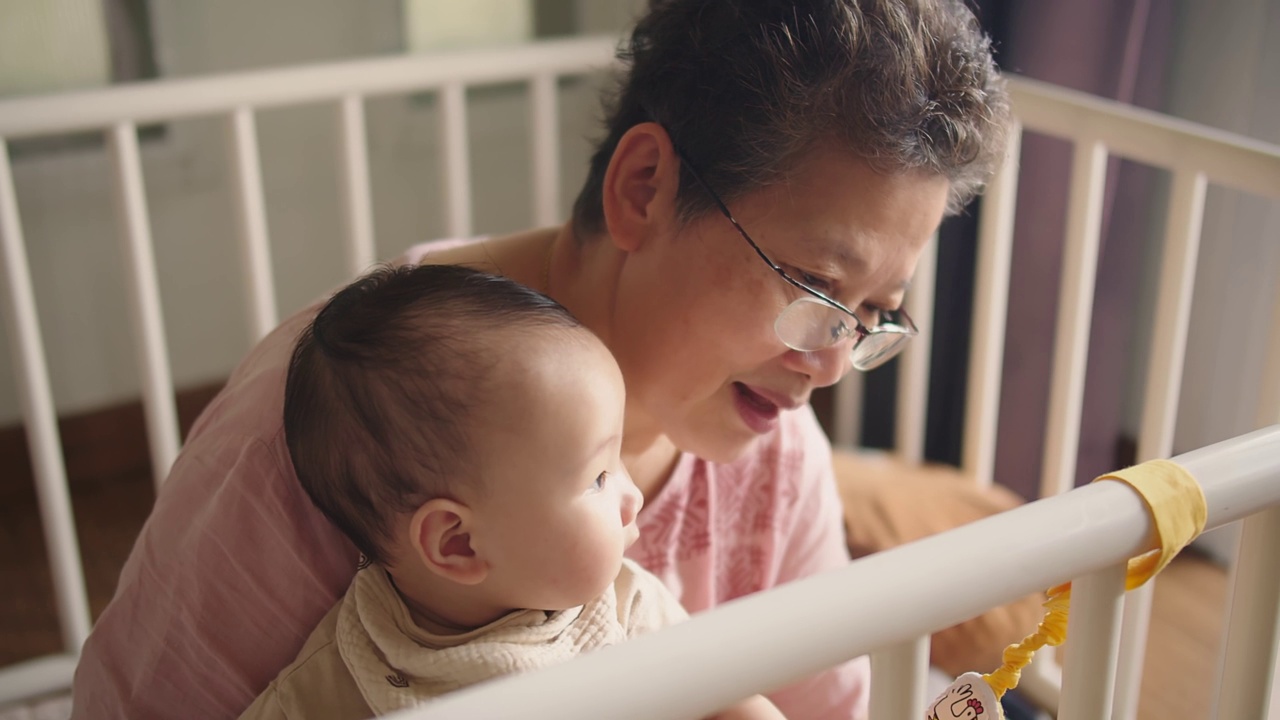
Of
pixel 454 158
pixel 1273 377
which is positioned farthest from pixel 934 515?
pixel 454 158

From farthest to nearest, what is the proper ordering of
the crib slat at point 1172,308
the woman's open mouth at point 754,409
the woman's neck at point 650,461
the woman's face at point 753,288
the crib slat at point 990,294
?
the crib slat at point 990,294 < the crib slat at point 1172,308 < the woman's neck at point 650,461 < the woman's open mouth at point 754,409 < the woman's face at point 753,288

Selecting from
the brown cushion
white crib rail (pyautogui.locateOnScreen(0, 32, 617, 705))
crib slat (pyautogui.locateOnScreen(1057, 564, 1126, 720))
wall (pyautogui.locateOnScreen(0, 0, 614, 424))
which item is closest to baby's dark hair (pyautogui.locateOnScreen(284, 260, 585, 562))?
crib slat (pyautogui.locateOnScreen(1057, 564, 1126, 720))

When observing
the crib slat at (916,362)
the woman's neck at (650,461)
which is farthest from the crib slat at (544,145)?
the woman's neck at (650,461)

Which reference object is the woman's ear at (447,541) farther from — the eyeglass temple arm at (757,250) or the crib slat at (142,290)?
the crib slat at (142,290)

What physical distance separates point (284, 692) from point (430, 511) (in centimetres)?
18

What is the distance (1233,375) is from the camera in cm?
186

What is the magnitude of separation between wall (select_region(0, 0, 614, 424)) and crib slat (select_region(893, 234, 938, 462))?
2.87ft

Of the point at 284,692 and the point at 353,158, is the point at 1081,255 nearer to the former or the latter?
the point at 353,158

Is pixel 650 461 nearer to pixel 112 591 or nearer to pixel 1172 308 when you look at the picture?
pixel 1172 308

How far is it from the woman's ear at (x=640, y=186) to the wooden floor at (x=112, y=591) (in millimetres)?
1149

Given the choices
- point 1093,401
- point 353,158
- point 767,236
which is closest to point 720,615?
point 767,236

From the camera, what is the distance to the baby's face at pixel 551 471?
0.72 m

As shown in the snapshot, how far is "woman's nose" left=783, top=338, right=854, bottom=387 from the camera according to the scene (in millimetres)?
920

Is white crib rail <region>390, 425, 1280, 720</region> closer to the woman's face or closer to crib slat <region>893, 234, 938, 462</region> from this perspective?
the woman's face
